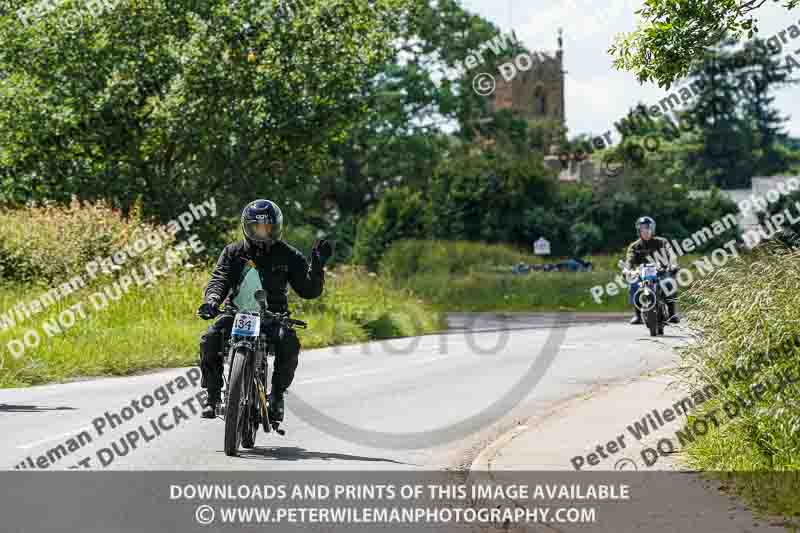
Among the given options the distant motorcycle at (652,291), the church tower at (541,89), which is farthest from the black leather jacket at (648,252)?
the church tower at (541,89)

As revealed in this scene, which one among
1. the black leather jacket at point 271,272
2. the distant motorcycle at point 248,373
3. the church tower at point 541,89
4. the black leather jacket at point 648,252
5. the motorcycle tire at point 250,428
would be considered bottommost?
the motorcycle tire at point 250,428

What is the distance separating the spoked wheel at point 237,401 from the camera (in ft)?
32.7

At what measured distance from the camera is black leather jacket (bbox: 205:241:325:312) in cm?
1055

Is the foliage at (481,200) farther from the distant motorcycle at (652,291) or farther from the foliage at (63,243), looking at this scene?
the distant motorcycle at (652,291)

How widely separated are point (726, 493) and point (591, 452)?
1.90 meters

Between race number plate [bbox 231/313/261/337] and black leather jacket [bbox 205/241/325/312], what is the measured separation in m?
0.36

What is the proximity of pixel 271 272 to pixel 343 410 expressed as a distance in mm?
3673

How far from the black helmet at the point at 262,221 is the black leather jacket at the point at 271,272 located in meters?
0.16

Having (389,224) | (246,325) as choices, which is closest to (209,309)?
(246,325)

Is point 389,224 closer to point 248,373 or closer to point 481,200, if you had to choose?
point 481,200

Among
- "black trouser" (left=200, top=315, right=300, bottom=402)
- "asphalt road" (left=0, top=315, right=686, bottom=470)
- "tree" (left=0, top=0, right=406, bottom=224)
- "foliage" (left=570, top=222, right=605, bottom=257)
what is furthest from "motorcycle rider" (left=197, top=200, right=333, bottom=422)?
"foliage" (left=570, top=222, right=605, bottom=257)

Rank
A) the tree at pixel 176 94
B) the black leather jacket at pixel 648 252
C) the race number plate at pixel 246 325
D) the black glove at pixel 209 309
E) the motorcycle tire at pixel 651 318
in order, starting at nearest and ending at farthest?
the race number plate at pixel 246 325, the black glove at pixel 209 309, the motorcycle tire at pixel 651 318, the black leather jacket at pixel 648 252, the tree at pixel 176 94

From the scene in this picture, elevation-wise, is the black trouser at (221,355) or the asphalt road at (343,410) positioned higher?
the black trouser at (221,355)

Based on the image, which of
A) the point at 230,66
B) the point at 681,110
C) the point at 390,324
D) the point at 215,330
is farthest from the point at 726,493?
the point at 681,110
